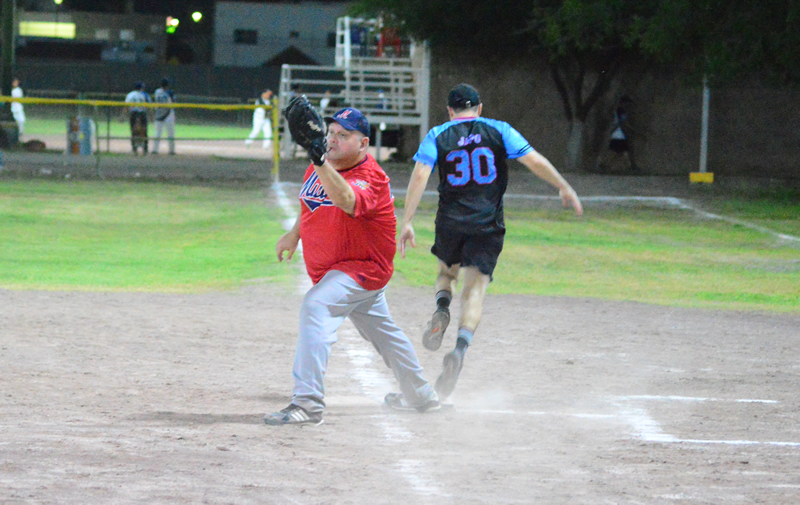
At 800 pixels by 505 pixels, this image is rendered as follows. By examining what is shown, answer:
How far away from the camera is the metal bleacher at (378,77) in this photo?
3069cm

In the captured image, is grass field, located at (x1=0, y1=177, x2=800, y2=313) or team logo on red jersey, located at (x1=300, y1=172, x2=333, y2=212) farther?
grass field, located at (x1=0, y1=177, x2=800, y2=313)

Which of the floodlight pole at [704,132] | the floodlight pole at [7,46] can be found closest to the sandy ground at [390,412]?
the floodlight pole at [704,132]

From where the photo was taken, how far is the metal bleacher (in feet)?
101

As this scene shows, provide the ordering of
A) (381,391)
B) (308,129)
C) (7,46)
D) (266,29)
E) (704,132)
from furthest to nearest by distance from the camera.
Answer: (266,29) → (7,46) → (704,132) → (381,391) → (308,129)

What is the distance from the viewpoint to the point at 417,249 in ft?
47.9

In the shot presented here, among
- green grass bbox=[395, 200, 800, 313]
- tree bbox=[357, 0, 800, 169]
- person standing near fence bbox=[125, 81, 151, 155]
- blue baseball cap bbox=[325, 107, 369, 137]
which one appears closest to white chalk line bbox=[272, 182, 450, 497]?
blue baseball cap bbox=[325, 107, 369, 137]

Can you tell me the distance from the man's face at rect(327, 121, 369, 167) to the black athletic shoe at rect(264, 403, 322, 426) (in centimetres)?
136

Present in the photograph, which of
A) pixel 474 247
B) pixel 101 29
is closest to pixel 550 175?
pixel 474 247

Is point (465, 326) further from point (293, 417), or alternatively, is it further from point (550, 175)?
point (293, 417)

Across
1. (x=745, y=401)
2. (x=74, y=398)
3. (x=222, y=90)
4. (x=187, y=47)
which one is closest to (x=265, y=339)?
(x=74, y=398)

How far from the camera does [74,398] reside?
646 centimetres

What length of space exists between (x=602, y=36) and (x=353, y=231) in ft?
75.7

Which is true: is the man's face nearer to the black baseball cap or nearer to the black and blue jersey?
the black and blue jersey

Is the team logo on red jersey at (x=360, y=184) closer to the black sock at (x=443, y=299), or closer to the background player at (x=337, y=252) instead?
the background player at (x=337, y=252)
